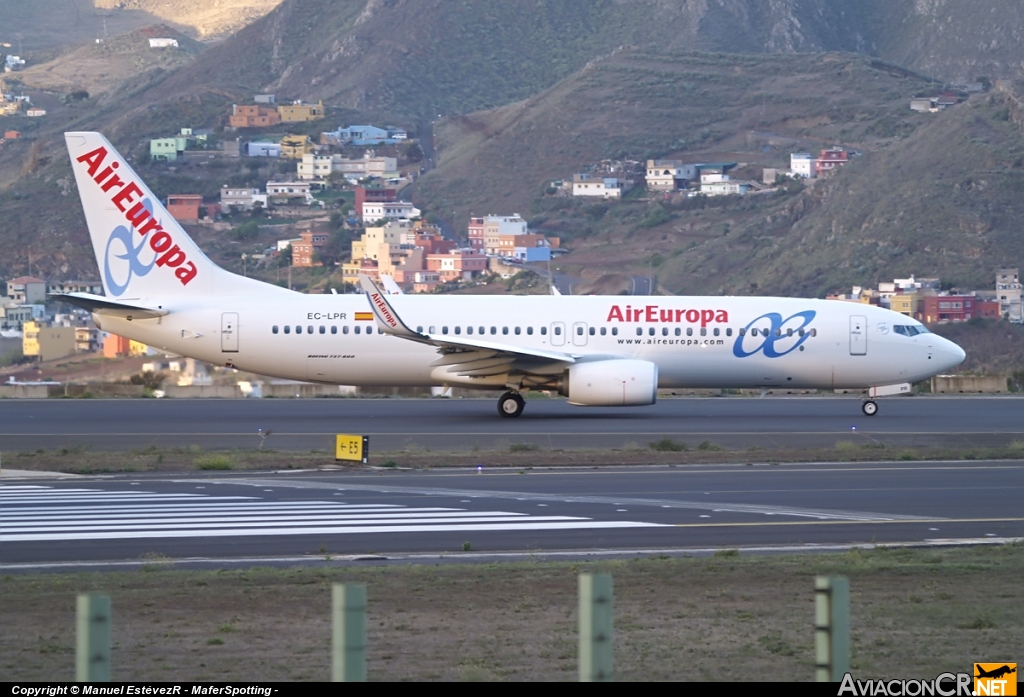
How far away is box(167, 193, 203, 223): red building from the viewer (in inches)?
4815

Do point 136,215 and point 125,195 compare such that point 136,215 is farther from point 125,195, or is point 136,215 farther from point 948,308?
point 948,308

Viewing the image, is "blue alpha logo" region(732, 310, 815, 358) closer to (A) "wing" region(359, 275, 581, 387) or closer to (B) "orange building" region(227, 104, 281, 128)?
(A) "wing" region(359, 275, 581, 387)

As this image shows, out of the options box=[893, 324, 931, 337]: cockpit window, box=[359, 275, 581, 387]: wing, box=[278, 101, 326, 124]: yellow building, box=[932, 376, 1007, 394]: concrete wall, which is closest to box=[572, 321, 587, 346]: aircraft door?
box=[359, 275, 581, 387]: wing

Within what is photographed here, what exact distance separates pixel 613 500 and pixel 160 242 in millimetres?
17581

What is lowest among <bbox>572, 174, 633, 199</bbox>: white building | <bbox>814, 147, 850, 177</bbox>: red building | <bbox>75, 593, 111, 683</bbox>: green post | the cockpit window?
<bbox>75, 593, 111, 683</bbox>: green post

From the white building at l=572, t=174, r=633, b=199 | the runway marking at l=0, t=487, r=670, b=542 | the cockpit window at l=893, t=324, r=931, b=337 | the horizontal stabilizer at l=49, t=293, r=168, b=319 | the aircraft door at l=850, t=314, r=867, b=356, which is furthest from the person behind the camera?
the white building at l=572, t=174, r=633, b=199

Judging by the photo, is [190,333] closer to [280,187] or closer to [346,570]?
[346,570]

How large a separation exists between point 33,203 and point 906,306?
8158cm

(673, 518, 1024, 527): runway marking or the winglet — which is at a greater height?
the winglet

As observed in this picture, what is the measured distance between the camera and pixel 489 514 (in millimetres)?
18094

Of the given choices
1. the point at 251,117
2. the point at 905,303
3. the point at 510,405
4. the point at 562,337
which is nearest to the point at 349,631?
the point at 510,405

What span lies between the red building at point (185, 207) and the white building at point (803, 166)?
53.7 m

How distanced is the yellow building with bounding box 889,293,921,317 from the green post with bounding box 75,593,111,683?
228ft

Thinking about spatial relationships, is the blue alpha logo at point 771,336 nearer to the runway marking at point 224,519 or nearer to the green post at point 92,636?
the runway marking at point 224,519
